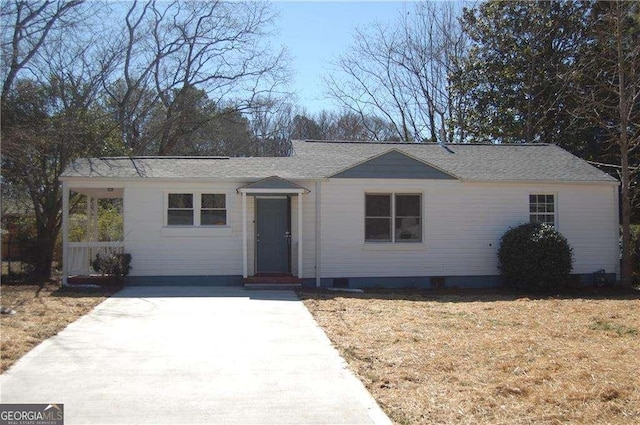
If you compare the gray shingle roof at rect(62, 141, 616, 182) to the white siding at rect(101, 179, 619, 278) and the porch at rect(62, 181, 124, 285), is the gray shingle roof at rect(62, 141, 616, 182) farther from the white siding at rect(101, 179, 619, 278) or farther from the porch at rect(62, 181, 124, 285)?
the porch at rect(62, 181, 124, 285)

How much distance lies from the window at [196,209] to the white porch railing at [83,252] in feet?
4.96

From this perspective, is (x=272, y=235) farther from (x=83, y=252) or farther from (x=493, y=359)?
(x=493, y=359)

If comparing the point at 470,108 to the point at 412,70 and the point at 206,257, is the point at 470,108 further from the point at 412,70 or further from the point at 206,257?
the point at 206,257

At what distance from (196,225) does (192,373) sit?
8875 millimetres

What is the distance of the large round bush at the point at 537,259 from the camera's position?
1538 cm

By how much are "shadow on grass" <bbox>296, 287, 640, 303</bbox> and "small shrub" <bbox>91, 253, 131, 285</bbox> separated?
4.35 m

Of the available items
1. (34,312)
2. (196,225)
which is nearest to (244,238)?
(196,225)

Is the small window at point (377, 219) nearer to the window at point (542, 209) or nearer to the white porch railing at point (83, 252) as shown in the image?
the window at point (542, 209)

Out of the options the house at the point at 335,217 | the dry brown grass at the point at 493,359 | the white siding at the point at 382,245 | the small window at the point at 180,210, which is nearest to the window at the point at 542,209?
the house at the point at 335,217

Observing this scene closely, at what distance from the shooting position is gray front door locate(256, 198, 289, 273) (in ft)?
52.6

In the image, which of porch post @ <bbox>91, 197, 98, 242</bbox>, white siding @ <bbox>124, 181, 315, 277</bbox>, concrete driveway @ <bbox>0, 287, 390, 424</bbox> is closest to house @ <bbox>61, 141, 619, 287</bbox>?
white siding @ <bbox>124, 181, 315, 277</bbox>

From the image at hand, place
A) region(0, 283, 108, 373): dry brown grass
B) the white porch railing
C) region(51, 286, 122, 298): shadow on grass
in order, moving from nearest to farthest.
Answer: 1. region(0, 283, 108, 373): dry brown grass
2. region(51, 286, 122, 298): shadow on grass
3. the white porch railing

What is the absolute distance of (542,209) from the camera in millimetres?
17062

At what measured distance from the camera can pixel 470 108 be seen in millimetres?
29938
